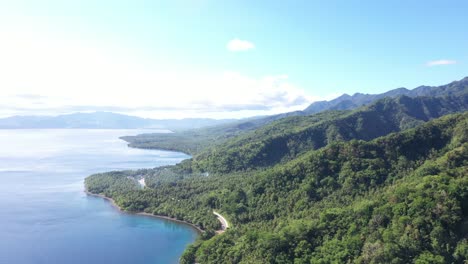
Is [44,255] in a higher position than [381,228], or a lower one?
lower

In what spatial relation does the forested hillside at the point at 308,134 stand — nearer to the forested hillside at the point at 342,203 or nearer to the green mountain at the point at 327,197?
the green mountain at the point at 327,197

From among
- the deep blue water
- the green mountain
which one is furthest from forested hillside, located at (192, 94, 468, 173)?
the deep blue water

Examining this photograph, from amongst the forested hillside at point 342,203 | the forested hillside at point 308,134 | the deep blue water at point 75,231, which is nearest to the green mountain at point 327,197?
the forested hillside at point 342,203

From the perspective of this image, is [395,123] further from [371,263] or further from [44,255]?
[44,255]

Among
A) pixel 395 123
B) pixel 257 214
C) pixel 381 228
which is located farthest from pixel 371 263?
pixel 395 123

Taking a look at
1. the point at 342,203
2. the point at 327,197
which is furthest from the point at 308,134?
the point at 342,203

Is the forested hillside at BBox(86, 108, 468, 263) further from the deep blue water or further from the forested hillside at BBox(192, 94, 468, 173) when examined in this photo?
the forested hillside at BBox(192, 94, 468, 173)

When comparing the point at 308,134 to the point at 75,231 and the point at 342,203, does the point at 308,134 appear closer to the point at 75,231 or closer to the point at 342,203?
the point at 342,203

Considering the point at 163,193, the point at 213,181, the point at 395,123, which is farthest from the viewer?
the point at 395,123
